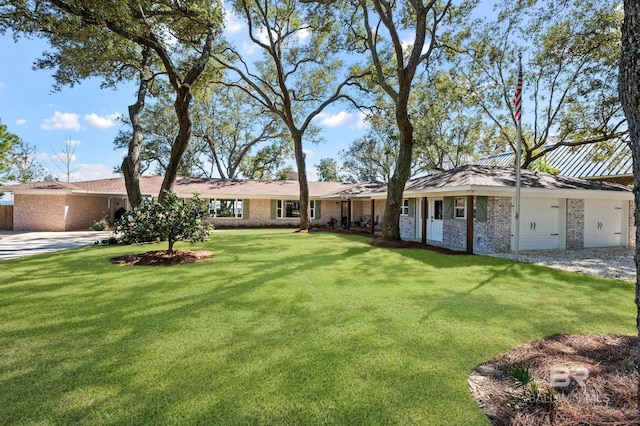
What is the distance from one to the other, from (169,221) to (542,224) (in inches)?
508

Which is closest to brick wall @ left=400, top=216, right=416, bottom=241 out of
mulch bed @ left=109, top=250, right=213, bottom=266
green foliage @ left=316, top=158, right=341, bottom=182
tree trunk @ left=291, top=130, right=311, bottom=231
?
tree trunk @ left=291, top=130, right=311, bottom=231

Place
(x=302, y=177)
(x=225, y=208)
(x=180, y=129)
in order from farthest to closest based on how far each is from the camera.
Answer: (x=225, y=208), (x=302, y=177), (x=180, y=129)

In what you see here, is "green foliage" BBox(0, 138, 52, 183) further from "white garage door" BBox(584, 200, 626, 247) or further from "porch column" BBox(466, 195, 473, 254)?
"white garage door" BBox(584, 200, 626, 247)

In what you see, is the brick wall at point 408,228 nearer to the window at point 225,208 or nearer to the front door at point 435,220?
the front door at point 435,220

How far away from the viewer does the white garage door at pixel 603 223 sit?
12961mm

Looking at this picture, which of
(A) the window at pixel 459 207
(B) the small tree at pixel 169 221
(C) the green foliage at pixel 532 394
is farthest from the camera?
(A) the window at pixel 459 207

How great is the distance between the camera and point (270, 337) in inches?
160

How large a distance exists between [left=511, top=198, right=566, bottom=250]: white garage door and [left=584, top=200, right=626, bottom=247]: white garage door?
1346 millimetres

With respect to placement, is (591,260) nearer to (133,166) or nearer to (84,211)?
(133,166)

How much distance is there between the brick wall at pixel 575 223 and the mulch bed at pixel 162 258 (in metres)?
13.2

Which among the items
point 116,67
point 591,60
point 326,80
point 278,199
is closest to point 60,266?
point 116,67

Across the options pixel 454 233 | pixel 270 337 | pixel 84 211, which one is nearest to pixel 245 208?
pixel 84 211

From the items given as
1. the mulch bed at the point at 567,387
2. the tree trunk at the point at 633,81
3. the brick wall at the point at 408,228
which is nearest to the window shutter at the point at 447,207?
the brick wall at the point at 408,228

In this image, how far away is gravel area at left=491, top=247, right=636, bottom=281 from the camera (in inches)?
325
